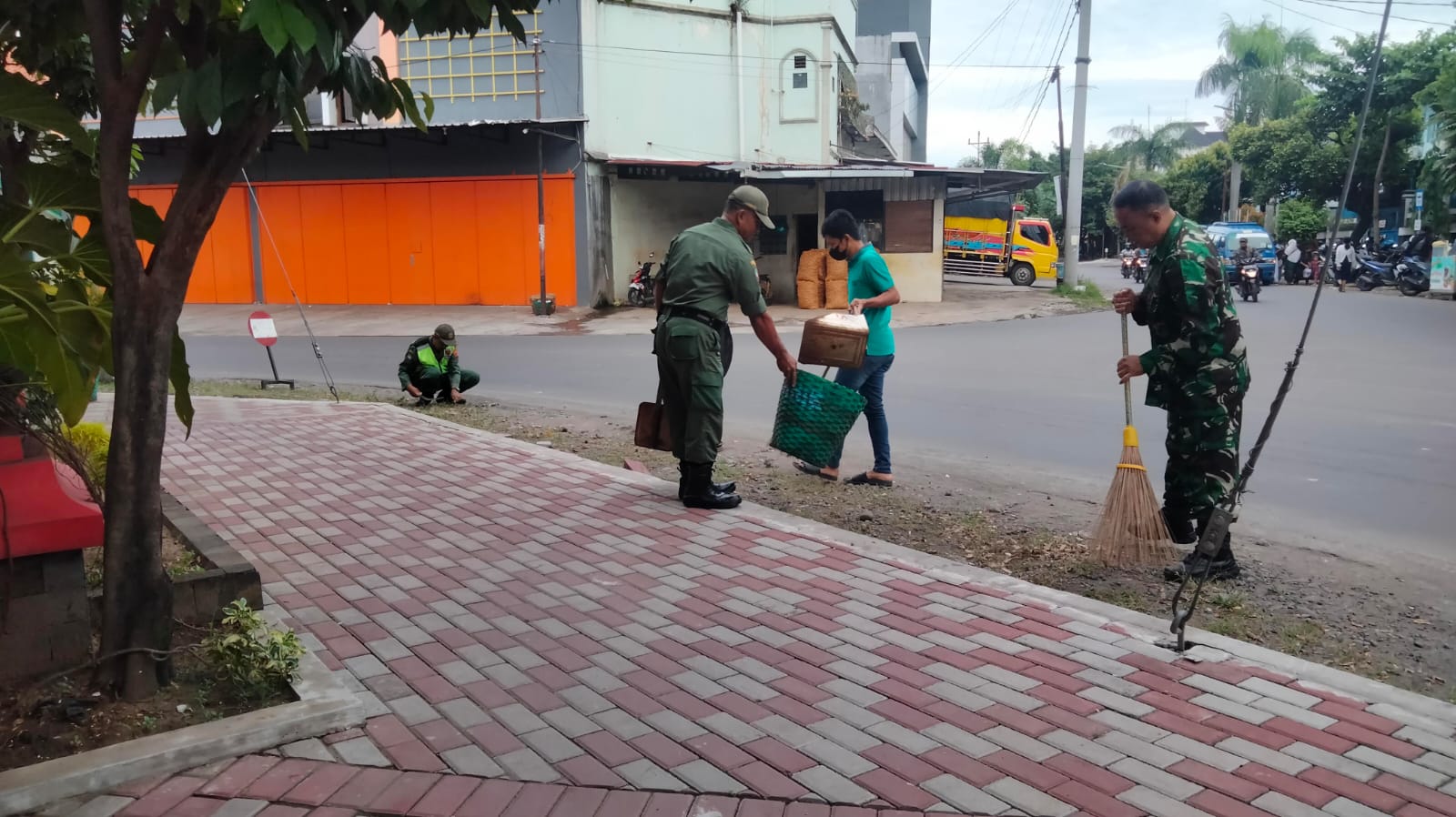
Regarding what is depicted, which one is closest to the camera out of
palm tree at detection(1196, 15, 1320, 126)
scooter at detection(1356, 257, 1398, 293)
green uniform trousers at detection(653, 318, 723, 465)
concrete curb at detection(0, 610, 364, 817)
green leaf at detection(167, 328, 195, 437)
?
concrete curb at detection(0, 610, 364, 817)

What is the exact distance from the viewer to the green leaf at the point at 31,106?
299cm

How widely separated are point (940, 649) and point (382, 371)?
36.7ft

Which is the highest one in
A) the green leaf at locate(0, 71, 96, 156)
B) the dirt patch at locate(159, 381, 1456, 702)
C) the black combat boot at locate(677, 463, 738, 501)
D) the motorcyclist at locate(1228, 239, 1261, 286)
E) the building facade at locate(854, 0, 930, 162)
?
the building facade at locate(854, 0, 930, 162)

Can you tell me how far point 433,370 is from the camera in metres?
10.2

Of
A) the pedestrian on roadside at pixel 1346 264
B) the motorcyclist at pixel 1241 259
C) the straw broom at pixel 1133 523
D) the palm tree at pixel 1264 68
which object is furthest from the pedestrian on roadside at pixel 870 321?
the palm tree at pixel 1264 68

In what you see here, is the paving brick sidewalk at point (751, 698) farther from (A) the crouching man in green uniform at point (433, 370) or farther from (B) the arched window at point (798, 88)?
(B) the arched window at point (798, 88)

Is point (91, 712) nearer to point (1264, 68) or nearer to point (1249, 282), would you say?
point (1249, 282)

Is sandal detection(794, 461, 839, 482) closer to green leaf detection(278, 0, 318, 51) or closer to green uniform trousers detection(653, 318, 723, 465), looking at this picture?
green uniform trousers detection(653, 318, 723, 465)

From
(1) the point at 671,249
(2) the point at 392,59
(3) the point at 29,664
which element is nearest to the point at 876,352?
(1) the point at 671,249

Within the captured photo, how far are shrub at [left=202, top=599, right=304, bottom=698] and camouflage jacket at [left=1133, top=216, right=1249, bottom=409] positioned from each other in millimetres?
3734

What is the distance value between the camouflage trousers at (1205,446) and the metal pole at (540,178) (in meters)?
17.9

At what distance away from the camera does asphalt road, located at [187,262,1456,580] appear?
6.46 m

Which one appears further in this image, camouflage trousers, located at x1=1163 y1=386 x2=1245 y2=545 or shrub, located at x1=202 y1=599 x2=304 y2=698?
camouflage trousers, located at x1=1163 y1=386 x2=1245 y2=545

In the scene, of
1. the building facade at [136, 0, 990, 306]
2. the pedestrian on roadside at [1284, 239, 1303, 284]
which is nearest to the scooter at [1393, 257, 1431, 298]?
the pedestrian on roadside at [1284, 239, 1303, 284]
